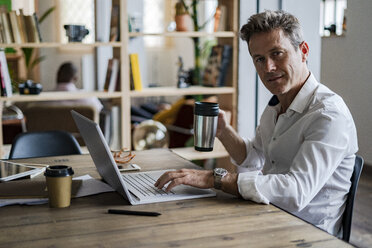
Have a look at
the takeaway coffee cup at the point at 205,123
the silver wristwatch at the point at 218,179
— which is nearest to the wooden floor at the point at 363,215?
the takeaway coffee cup at the point at 205,123

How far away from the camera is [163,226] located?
50.6 inches

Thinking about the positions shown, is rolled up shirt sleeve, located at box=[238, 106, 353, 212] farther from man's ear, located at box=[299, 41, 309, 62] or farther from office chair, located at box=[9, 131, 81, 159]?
office chair, located at box=[9, 131, 81, 159]

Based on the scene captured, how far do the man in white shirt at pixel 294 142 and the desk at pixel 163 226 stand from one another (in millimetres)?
75

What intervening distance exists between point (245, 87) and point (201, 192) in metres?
2.34

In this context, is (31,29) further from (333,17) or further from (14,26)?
(333,17)

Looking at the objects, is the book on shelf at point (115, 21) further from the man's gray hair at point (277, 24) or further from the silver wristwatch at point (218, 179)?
the silver wristwatch at point (218, 179)

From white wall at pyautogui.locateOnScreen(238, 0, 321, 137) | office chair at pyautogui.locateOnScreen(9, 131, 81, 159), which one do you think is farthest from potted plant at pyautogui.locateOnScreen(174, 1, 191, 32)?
office chair at pyautogui.locateOnScreen(9, 131, 81, 159)

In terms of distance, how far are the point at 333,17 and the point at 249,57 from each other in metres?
2.68

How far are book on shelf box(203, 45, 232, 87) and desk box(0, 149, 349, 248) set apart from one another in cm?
235

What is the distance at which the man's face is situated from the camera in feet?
5.73

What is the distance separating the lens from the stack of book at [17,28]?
10.7 feet

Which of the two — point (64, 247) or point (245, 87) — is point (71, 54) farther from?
point (64, 247)

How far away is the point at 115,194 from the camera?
1592mm

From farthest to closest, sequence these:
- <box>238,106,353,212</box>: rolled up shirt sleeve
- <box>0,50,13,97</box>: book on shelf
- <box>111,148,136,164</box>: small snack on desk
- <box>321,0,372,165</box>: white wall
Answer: <box>321,0,372,165</box>: white wall
<box>0,50,13,97</box>: book on shelf
<box>111,148,136,164</box>: small snack on desk
<box>238,106,353,212</box>: rolled up shirt sleeve
